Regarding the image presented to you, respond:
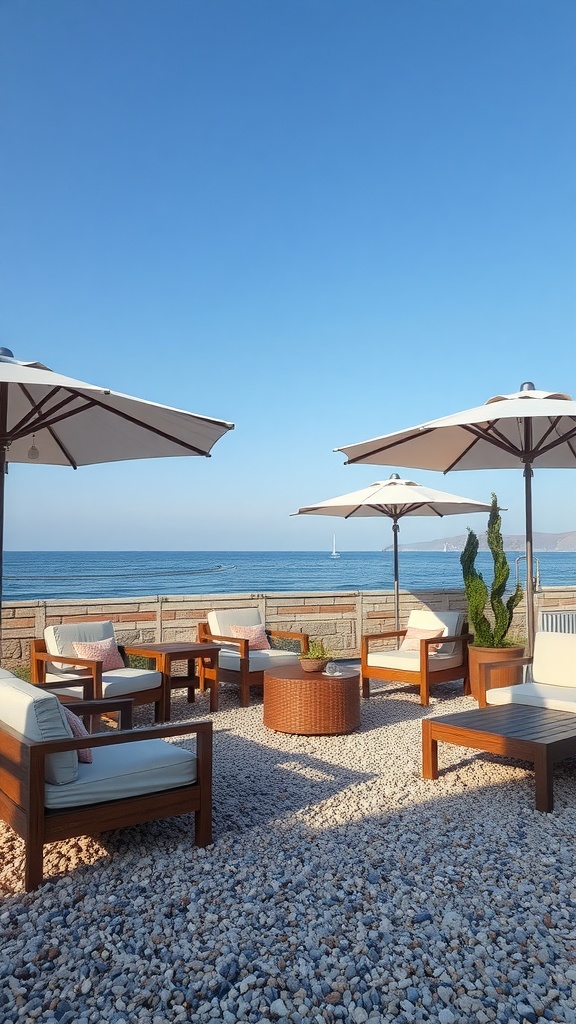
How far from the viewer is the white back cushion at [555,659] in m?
4.93

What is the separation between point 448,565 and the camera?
5497cm

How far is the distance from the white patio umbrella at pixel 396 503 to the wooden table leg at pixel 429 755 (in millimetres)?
3565

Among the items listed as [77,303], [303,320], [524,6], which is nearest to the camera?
[524,6]

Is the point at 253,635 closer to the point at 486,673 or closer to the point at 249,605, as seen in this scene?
the point at 249,605

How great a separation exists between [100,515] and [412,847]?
29.2 meters

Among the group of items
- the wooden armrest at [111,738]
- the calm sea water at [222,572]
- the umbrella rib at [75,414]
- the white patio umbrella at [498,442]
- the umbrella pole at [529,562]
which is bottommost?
the calm sea water at [222,572]

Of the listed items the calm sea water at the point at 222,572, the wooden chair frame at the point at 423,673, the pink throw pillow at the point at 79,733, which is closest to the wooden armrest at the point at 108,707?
the pink throw pillow at the point at 79,733

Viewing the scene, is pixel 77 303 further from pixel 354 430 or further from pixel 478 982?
pixel 354 430

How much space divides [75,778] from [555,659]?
3659 millimetres

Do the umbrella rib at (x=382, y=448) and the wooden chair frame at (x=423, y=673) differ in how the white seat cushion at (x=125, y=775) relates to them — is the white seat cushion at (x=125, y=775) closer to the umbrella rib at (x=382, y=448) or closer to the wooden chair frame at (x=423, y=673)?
the wooden chair frame at (x=423, y=673)

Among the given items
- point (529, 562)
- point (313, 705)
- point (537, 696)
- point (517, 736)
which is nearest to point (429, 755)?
point (517, 736)

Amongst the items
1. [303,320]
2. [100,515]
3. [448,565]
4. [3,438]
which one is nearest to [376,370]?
[303,320]

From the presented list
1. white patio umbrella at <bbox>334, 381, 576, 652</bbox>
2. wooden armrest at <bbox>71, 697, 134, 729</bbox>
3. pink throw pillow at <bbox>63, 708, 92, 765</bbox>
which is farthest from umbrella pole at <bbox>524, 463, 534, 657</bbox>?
pink throw pillow at <bbox>63, 708, 92, 765</bbox>

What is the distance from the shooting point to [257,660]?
→ 6.29 m
